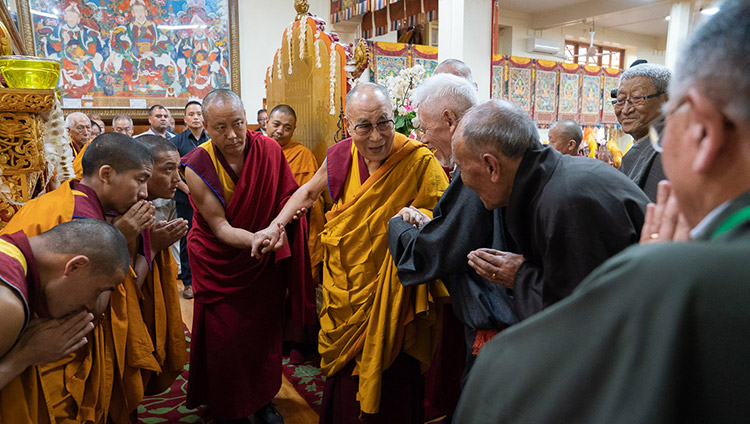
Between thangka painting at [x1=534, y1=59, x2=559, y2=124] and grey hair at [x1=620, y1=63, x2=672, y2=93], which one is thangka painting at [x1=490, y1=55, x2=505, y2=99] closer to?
thangka painting at [x1=534, y1=59, x2=559, y2=124]

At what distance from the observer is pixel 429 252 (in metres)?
1.76

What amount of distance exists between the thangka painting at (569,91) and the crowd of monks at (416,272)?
8.54m

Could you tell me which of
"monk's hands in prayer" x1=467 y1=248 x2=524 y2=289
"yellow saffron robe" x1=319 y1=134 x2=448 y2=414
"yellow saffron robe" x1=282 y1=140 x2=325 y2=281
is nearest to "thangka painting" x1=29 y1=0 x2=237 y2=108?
"yellow saffron robe" x1=282 y1=140 x2=325 y2=281

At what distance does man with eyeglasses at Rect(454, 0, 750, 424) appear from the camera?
445 mm

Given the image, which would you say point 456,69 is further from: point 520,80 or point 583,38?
point 583,38

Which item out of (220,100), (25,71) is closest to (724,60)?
(220,100)

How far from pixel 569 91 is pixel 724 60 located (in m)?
10.7

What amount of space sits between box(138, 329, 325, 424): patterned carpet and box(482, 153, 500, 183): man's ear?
1839 millimetres

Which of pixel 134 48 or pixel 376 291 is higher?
pixel 134 48

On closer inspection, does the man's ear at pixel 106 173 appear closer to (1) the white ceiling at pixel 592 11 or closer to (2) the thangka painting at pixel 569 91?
(1) the white ceiling at pixel 592 11

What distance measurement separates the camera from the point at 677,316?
44cm

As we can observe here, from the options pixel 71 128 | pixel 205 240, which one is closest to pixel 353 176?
pixel 205 240

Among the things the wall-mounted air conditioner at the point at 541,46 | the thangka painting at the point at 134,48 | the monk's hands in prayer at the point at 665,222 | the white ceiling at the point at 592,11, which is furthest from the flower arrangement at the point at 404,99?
the wall-mounted air conditioner at the point at 541,46

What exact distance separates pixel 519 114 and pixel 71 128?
5106mm
